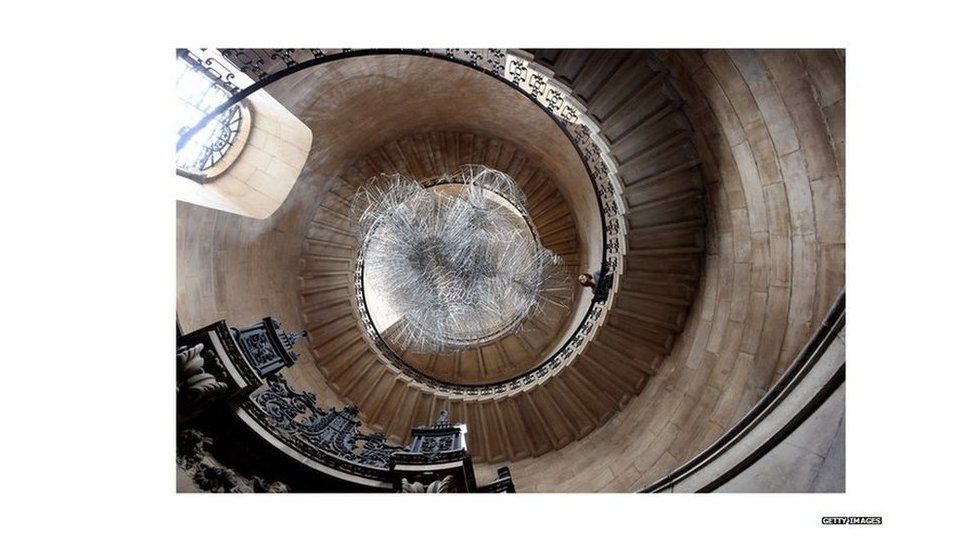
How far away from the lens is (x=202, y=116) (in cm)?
358

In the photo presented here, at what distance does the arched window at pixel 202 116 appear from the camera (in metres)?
3.15

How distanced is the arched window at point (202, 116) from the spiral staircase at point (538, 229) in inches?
12.4

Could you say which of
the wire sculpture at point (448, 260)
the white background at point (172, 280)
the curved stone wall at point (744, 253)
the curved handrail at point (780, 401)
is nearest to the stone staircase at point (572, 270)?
the curved stone wall at point (744, 253)

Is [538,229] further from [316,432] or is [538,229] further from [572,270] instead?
[316,432]

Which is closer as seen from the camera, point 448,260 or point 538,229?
point 448,260

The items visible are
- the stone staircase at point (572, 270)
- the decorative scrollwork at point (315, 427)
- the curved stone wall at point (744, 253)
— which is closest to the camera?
the curved stone wall at point (744, 253)

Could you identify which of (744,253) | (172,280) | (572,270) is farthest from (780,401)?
(572,270)

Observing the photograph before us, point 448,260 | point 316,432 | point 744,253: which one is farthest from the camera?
point 448,260

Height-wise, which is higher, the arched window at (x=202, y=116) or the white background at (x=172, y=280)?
the arched window at (x=202, y=116)

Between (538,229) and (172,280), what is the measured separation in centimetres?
605

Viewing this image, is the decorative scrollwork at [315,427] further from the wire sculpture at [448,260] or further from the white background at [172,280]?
the wire sculpture at [448,260]
